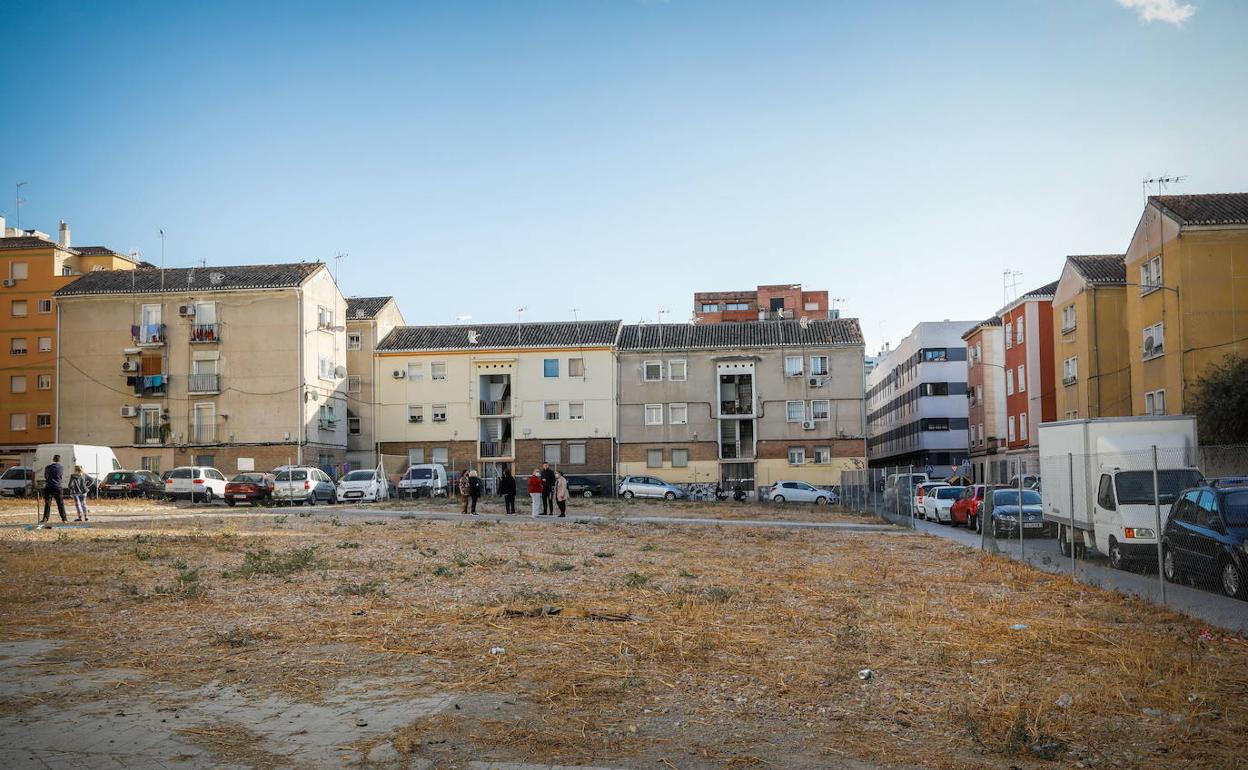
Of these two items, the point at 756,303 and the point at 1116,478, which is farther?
the point at 756,303

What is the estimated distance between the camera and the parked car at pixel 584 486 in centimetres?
5878

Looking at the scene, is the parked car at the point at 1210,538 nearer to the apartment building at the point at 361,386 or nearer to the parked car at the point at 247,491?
the parked car at the point at 247,491

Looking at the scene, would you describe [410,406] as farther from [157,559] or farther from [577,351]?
[157,559]

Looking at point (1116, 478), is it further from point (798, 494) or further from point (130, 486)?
point (130, 486)

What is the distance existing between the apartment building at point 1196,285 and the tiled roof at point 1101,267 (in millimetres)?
6200

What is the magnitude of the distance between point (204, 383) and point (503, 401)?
57.4 ft

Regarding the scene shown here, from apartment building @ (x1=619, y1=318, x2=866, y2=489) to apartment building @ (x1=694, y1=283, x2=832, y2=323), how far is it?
31844 mm

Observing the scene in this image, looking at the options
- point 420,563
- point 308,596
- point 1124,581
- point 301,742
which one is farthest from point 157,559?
point 1124,581

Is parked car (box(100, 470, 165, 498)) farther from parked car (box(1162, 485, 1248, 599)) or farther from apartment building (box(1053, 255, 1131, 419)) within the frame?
apartment building (box(1053, 255, 1131, 419))

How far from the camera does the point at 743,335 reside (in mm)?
63375

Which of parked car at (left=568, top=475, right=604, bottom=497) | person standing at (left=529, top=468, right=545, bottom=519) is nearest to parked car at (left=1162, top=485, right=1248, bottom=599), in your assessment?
person standing at (left=529, top=468, right=545, bottom=519)

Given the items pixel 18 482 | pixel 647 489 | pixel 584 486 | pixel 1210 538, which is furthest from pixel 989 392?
pixel 18 482

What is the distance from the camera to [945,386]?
77.4 meters

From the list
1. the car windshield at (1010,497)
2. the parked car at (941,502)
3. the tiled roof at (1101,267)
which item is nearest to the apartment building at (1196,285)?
the tiled roof at (1101,267)
